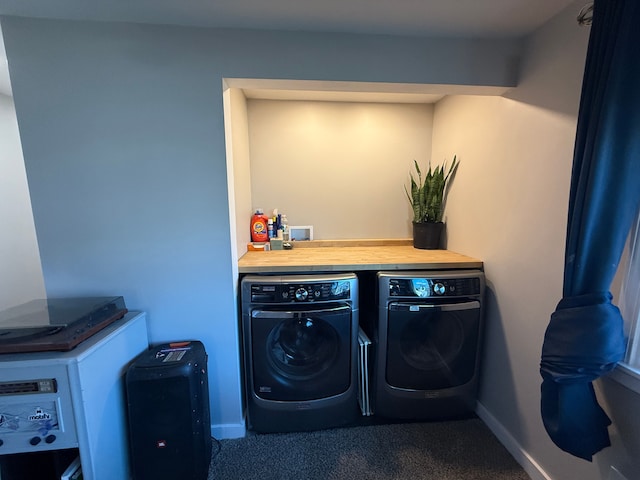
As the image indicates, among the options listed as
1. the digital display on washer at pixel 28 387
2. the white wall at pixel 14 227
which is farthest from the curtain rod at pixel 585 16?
the white wall at pixel 14 227

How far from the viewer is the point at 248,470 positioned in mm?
1438

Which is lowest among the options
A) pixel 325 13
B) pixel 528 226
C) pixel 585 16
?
pixel 528 226

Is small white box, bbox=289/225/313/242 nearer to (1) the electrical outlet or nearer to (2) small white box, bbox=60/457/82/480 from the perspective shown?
(2) small white box, bbox=60/457/82/480

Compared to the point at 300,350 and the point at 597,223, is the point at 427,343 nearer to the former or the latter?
the point at 300,350

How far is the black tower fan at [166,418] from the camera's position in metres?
1.23

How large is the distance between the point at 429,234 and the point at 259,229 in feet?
4.38

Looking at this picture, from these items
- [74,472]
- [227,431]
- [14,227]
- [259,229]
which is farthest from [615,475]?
[14,227]

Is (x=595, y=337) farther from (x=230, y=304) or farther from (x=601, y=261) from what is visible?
(x=230, y=304)

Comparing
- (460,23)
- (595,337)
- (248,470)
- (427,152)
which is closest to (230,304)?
(248,470)

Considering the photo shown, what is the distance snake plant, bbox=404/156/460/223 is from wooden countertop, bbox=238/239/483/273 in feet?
0.92

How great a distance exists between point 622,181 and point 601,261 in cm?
27

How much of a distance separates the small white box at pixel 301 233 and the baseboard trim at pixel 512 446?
5.59 ft

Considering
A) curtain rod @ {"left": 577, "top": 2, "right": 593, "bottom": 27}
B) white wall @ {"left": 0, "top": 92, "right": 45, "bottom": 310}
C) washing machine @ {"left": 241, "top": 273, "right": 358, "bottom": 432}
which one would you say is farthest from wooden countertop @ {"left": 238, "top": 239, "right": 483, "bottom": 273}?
white wall @ {"left": 0, "top": 92, "right": 45, "bottom": 310}

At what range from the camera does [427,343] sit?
1724 millimetres
